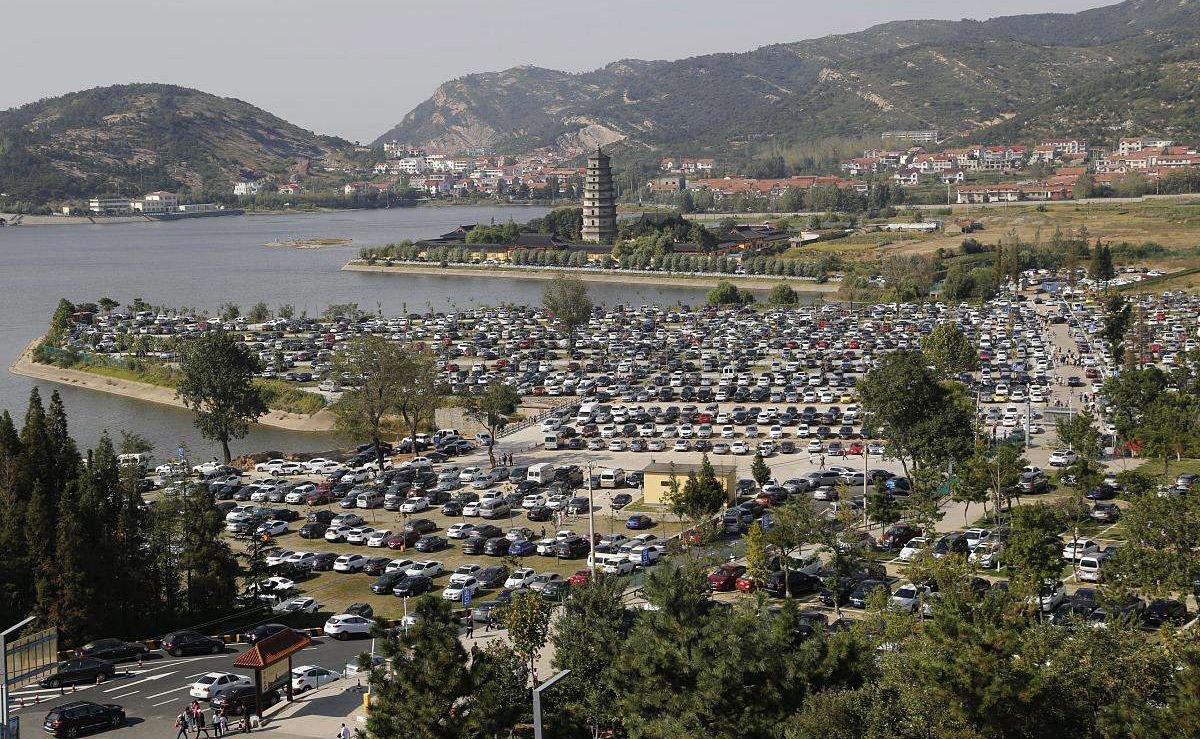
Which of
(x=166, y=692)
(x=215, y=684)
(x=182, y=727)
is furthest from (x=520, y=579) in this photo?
(x=182, y=727)

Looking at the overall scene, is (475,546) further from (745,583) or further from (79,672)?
(79,672)

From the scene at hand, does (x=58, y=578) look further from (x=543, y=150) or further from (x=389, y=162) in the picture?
(x=543, y=150)

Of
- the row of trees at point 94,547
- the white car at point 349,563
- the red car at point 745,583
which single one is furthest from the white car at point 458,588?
the red car at point 745,583

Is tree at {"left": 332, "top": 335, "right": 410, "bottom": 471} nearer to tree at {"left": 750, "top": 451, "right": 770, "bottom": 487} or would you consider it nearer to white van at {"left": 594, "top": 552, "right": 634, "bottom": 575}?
tree at {"left": 750, "top": 451, "right": 770, "bottom": 487}

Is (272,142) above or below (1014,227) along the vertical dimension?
above

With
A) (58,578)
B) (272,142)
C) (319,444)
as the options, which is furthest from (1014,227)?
(272,142)

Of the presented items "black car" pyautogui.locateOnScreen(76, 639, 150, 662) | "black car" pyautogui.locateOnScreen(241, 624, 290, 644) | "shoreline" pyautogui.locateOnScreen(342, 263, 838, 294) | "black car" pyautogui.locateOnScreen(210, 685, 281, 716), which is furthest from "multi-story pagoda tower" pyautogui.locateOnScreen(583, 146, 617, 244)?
"black car" pyautogui.locateOnScreen(210, 685, 281, 716)
